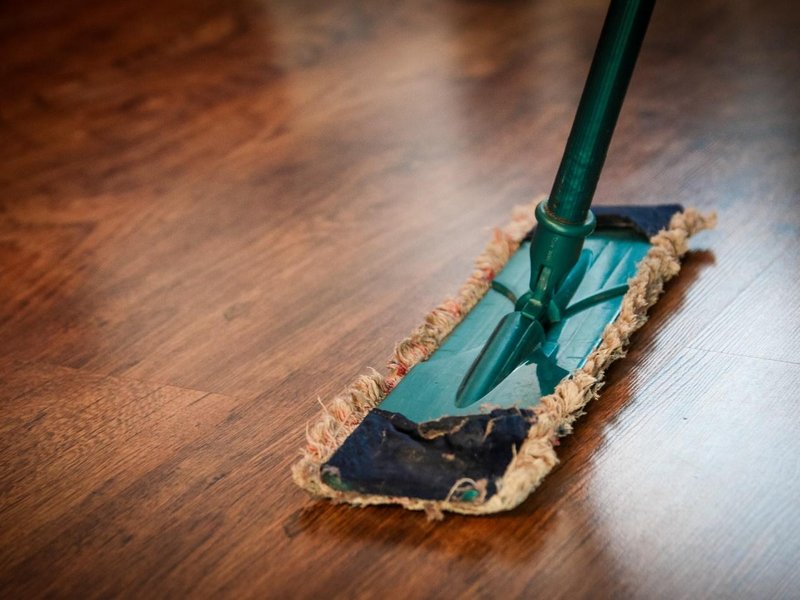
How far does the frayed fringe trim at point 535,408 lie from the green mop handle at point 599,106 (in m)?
0.12

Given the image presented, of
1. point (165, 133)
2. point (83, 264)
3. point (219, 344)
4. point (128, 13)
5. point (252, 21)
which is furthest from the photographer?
point (128, 13)

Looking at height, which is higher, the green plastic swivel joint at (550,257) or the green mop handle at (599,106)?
the green mop handle at (599,106)

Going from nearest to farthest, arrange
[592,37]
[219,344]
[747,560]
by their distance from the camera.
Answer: [747,560]
[219,344]
[592,37]

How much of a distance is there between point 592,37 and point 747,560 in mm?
1232

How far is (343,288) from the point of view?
1.13 meters

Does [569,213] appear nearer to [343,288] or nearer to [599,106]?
[599,106]

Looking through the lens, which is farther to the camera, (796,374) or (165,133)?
(165,133)

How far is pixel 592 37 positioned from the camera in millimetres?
1754

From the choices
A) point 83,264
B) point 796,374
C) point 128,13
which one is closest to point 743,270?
point 796,374

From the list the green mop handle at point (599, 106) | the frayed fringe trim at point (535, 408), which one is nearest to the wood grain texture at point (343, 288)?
the frayed fringe trim at point (535, 408)

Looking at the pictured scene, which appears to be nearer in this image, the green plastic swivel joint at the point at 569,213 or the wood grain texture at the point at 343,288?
the wood grain texture at the point at 343,288

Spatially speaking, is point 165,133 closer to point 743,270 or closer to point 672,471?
point 743,270

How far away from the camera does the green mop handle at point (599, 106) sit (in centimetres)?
86

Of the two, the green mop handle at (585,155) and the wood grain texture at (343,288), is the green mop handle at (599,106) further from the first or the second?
the wood grain texture at (343,288)
